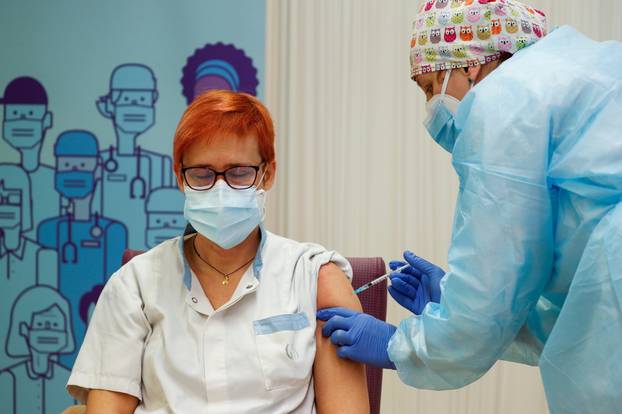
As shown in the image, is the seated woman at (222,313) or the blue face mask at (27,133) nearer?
the seated woman at (222,313)

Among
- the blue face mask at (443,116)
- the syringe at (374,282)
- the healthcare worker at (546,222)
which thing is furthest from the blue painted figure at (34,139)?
the healthcare worker at (546,222)

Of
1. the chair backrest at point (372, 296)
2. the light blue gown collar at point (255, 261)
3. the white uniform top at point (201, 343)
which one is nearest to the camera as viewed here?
the white uniform top at point (201, 343)

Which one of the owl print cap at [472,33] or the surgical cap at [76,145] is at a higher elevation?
the owl print cap at [472,33]

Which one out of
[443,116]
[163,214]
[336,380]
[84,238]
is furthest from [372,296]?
[84,238]

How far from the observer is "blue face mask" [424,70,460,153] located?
5.32 feet

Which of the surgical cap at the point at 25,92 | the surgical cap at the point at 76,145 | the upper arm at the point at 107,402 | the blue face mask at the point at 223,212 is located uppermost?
the surgical cap at the point at 25,92

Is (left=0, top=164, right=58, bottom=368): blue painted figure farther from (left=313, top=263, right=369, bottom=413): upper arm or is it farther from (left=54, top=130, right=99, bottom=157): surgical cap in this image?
(left=313, top=263, right=369, bottom=413): upper arm

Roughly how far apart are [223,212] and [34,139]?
5.37 feet

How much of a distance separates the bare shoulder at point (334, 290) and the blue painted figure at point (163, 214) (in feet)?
4.19

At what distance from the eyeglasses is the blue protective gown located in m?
0.60

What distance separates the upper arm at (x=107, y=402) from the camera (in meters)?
1.73

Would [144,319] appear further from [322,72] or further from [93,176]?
[322,72]

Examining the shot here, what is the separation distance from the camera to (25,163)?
3.10 m

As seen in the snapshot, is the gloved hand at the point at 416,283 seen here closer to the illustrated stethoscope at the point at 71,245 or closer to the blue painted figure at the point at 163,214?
the blue painted figure at the point at 163,214
